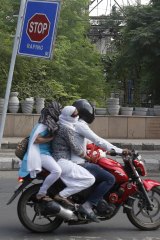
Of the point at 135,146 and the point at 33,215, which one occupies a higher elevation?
the point at 33,215

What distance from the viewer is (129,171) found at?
6641 millimetres

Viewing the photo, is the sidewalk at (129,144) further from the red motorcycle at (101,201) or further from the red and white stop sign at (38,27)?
the red motorcycle at (101,201)

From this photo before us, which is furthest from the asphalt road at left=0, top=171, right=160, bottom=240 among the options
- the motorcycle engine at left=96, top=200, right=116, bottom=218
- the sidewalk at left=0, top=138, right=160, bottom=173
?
the sidewalk at left=0, top=138, right=160, bottom=173

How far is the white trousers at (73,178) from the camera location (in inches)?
255

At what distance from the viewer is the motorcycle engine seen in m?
6.56

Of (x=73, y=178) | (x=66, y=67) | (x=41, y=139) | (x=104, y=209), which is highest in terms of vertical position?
(x=66, y=67)

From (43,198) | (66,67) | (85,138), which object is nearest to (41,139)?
(85,138)

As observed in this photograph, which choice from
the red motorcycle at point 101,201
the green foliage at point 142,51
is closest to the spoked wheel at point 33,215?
the red motorcycle at point 101,201

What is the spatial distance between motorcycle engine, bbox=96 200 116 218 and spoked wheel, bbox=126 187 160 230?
0.88 ft

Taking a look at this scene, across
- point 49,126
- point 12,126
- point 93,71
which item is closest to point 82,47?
point 93,71

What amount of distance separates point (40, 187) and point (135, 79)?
20.4 metres

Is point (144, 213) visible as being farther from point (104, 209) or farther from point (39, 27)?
point (39, 27)

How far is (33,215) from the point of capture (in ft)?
21.9

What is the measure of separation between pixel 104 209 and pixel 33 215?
85 cm
